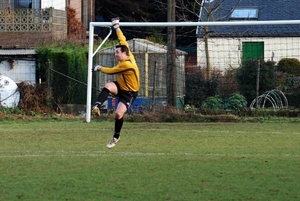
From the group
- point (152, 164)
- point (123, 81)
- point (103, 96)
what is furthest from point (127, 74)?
point (152, 164)

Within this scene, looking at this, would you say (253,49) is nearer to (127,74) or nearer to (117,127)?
(127,74)

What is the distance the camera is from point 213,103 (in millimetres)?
22344

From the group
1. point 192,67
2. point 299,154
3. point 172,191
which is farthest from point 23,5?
point 172,191

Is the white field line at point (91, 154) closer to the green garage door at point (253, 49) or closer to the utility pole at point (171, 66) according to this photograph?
the utility pole at point (171, 66)

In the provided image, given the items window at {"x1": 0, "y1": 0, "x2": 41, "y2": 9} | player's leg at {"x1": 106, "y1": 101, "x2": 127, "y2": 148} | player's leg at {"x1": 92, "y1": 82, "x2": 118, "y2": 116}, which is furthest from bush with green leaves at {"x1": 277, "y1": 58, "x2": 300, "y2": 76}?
window at {"x1": 0, "y1": 0, "x2": 41, "y2": 9}

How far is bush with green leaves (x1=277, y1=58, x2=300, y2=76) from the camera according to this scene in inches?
1035

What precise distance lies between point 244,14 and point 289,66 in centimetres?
1805

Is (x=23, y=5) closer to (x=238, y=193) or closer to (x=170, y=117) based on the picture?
(x=170, y=117)

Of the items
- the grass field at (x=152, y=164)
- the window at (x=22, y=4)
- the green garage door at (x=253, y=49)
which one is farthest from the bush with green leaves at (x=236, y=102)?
the window at (x=22, y=4)

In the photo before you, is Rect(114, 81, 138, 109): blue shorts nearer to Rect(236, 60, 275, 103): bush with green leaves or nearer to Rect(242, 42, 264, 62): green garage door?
Rect(236, 60, 275, 103): bush with green leaves

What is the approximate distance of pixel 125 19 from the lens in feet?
181

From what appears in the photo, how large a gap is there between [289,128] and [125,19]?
126 ft

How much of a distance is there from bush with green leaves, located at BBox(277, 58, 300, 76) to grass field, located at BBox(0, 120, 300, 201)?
872 centimetres

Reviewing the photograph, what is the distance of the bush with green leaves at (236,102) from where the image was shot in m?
22.0
